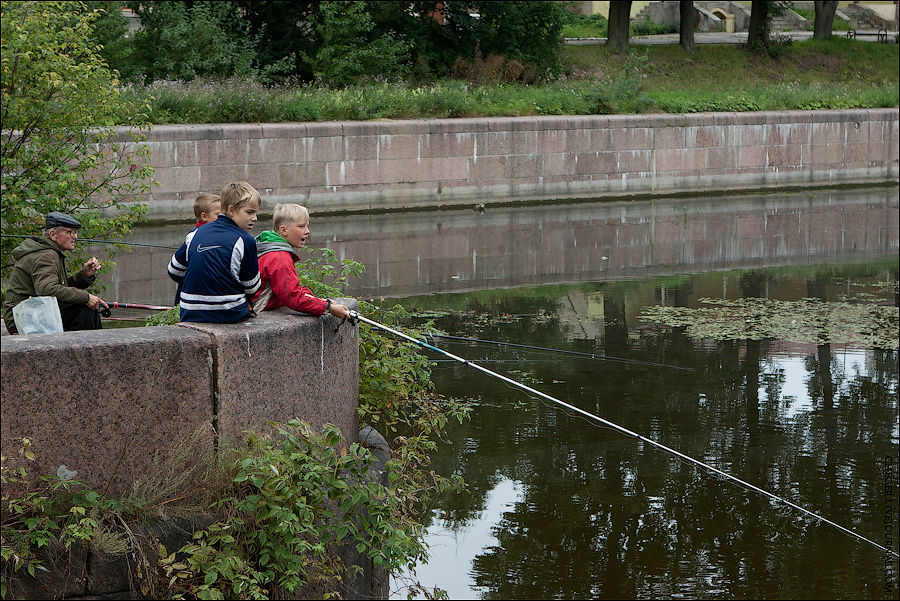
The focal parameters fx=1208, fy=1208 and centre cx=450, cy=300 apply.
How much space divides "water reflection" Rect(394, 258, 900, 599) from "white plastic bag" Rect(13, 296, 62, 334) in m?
2.31

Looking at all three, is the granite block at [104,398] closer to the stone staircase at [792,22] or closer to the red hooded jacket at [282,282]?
the red hooded jacket at [282,282]

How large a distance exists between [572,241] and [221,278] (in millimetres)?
12801

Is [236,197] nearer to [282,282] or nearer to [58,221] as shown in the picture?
[282,282]

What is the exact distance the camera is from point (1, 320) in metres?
6.45

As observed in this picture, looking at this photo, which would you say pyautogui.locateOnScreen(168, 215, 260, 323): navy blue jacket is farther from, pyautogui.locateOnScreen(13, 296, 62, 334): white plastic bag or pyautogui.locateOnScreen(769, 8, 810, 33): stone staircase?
pyautogui.locateOnScreen(769, 8, 810, 33): stone staircase

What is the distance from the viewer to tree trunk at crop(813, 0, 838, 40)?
141 ft

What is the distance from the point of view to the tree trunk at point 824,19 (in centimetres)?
4291

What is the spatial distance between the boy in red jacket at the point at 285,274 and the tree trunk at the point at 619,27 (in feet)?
107

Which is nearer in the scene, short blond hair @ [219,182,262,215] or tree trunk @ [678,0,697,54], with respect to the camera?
short blond hair @ [219,182,262,215]

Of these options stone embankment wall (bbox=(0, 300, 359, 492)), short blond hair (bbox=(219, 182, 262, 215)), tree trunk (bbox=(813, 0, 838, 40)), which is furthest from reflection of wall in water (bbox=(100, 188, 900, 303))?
tree trunk (bbox=(813, 0, 838, 40))

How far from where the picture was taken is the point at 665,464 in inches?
300

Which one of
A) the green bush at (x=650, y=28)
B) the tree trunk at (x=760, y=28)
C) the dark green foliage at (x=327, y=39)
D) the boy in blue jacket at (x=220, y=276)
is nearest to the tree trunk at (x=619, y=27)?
the tree trunk at (x=760, y=28)

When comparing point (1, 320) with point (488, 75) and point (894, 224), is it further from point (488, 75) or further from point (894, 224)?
point (488, 75)

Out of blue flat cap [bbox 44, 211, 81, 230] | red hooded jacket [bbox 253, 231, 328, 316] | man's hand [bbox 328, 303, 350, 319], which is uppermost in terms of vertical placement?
blue flat cap [bbox 44, 211, 81, 230]
